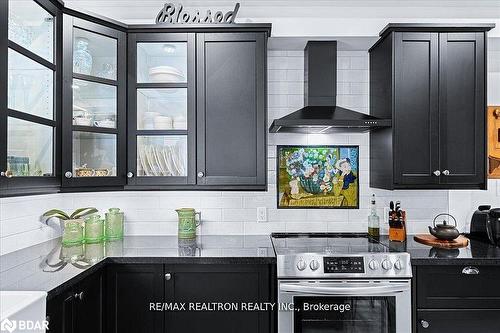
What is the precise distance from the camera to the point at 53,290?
165 cm

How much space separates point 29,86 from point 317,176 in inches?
79.2

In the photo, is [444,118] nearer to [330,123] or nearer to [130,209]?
[330,123]

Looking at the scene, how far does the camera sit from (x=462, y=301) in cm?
222

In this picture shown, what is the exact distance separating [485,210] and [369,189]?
0.83m

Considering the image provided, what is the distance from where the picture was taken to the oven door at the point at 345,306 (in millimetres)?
2219

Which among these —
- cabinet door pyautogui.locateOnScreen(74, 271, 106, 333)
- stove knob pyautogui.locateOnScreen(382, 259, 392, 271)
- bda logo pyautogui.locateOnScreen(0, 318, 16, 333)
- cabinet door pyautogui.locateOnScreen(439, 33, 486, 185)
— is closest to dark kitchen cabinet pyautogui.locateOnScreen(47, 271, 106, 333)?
cabinet door pyautogui.locateOnScreen(74, 271, 106, 333)

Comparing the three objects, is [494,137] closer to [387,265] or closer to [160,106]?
[387,265]

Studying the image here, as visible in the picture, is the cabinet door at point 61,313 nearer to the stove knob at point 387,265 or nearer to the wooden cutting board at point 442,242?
the stove knob at point 387,265

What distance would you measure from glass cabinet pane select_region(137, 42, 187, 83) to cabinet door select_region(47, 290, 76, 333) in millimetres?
1468

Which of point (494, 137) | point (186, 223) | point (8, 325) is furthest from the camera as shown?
point (494, 137)

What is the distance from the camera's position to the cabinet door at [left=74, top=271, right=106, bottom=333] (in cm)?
192

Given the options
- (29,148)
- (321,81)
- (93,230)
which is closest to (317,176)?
(321,81)

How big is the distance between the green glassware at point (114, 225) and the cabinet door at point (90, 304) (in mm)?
637

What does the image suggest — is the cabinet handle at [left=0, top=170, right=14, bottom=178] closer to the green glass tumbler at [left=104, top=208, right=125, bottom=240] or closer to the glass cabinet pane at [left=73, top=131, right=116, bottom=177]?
the glass cabinet pane at [left=73, top=131, right=116, bottom=177]
